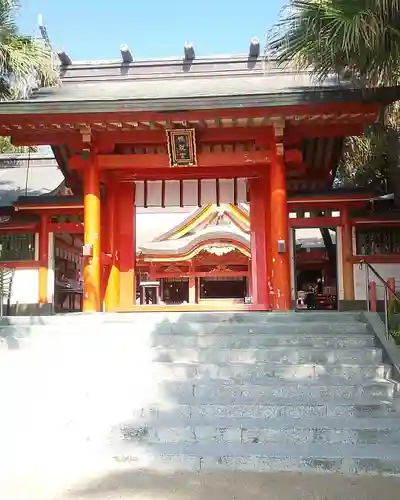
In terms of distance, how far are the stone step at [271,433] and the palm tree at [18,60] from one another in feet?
23.3

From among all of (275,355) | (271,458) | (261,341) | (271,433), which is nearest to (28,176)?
(261,341)

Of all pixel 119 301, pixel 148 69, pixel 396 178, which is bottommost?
pixel 119 301

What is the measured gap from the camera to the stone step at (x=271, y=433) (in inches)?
207

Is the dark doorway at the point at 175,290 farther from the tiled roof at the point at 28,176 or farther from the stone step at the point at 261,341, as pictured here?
the stone step at the point at 261,341

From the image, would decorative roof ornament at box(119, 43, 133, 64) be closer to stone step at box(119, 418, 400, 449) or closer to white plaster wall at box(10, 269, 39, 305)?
white plaster wall at box(10, 269, 39, 305)

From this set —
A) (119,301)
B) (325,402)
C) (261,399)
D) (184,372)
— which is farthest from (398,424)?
(119,301)

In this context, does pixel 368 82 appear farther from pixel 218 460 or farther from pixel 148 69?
pixel 148 69

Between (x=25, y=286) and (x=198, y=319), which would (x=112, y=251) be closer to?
(x=25, y=286)

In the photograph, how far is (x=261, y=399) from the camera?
5.94 metres

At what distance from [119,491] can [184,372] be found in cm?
229

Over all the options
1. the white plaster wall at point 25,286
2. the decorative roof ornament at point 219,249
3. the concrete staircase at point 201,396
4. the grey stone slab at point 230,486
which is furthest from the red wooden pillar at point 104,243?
the decorative roof ornament at point 219,249

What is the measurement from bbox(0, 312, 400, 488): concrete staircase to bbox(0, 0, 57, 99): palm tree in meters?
4.82

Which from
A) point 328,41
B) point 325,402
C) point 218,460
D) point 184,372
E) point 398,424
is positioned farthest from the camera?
point 328,41

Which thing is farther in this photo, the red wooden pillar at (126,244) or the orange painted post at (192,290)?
the orange painted post at (192,290)
